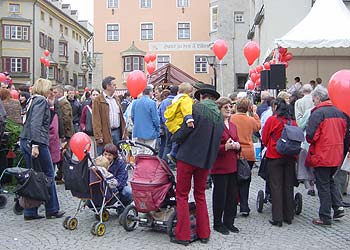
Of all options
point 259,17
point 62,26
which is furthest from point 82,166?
point 62,26

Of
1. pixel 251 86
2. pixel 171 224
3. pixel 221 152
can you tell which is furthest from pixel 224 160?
pixel 251 86

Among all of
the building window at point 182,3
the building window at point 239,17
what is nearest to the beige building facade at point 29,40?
the building window at point 182,3

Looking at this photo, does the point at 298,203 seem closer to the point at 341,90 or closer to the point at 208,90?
the point at 341,90

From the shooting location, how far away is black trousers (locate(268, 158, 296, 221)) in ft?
23.7

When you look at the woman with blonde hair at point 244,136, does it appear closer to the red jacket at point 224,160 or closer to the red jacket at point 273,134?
the red jacket at point 273,134

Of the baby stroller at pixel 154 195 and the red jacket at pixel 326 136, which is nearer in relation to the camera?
the baby stroller at pixel 154 195

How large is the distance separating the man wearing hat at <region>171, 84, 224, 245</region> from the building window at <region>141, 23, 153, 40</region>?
44416mm

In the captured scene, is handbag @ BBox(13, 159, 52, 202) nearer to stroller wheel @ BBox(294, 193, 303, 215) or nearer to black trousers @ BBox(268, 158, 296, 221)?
black trousers @ BBox(268, 158, 296, 221)

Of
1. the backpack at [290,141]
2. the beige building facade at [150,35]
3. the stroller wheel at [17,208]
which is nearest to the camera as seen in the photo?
the backpack at [290,141]

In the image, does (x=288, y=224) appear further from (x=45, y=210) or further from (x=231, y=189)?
(x=45, y=210)

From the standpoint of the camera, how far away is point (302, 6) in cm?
2059

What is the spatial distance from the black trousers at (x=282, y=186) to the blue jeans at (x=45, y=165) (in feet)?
10.5

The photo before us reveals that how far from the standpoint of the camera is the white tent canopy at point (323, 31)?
14.2 metres

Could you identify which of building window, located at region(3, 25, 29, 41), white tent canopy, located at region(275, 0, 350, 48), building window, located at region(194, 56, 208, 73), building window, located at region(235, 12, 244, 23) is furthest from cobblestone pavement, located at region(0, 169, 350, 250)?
building window, located at region(3, 25, 29, 41)
